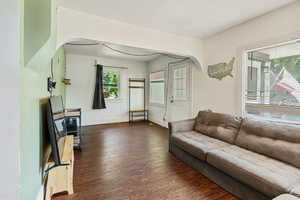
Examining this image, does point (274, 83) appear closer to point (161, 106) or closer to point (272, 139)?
point (272, 139)

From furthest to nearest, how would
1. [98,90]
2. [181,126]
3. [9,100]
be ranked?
[98,90] < [181,126] < [9,100]

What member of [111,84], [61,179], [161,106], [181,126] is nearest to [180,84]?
[161,106]

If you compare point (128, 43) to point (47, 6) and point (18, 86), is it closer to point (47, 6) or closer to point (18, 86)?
point (47, 6)

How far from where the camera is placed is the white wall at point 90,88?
16.9ft

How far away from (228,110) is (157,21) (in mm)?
2234

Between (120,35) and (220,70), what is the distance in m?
2.18

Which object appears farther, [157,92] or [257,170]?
[157,92]

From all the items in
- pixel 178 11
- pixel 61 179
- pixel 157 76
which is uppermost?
pixel 178 11

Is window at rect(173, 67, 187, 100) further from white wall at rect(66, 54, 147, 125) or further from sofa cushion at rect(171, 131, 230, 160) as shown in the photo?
white wall at rect(66, 54, 147, 125)

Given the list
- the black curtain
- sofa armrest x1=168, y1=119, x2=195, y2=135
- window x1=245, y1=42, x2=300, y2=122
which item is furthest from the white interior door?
the black curtain

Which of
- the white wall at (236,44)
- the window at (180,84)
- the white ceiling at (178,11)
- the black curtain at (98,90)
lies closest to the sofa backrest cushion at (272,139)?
the white wall at (236,44)

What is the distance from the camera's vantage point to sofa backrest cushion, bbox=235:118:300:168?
69.5 inches

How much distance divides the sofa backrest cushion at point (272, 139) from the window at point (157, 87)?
10.8 ft

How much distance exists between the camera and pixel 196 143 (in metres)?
2.42
